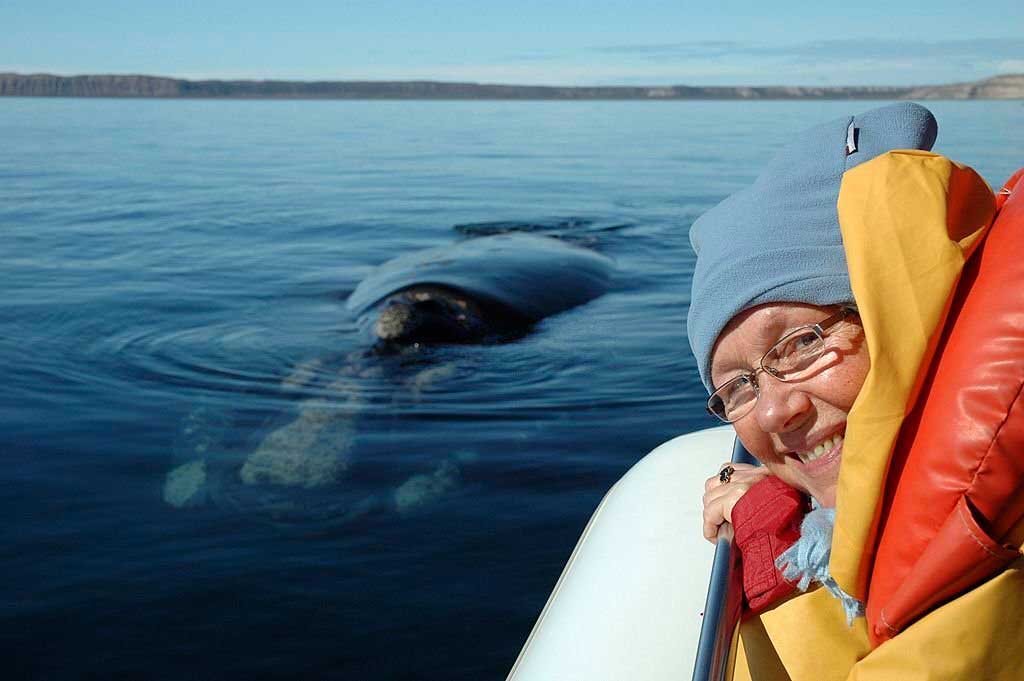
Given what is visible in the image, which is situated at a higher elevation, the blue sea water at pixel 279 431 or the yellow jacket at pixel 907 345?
the yellow jacket at pixel 907 345

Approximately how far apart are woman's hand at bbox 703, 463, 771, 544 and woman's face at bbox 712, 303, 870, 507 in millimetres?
355

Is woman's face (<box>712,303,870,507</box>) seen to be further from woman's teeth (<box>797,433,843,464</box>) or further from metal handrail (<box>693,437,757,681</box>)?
metal handrail (<box>693,437,757,681</box>)

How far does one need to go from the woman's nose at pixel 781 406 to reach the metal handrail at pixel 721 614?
14.8 inches

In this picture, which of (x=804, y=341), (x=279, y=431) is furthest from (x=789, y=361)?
(x=279, y=431)

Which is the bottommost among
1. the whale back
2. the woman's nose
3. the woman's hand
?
the whale back

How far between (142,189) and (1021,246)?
2277 centimetres

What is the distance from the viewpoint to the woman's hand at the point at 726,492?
105 inches

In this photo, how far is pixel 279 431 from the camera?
7047 mm

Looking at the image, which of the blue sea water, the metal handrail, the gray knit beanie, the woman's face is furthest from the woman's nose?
the blue sea water

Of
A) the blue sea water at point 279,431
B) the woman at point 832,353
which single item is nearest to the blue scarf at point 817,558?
the woman at point 832,353

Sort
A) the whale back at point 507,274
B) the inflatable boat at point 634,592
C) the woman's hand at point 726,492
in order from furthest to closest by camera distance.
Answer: the whale back at point 507,274
the inflatable boat at point 634,592
the woman's hand at point 726,492

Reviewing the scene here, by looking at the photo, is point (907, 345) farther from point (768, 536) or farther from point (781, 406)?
point (768, 536)

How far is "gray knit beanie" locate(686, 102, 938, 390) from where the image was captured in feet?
6.81

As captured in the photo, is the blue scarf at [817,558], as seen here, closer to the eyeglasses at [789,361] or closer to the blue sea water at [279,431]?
the eyeglasses at [789,361]
